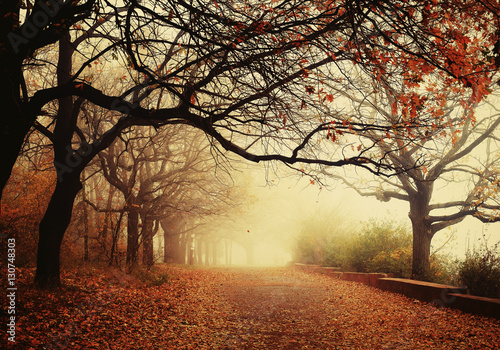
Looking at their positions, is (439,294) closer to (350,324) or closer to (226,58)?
(350,324)

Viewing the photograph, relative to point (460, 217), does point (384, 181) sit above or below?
above

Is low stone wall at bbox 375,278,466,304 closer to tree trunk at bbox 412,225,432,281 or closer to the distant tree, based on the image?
tree trunk at bbox 412,225,432,281

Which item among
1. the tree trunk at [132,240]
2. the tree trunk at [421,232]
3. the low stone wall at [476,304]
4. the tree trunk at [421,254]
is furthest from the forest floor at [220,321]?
the tree trunk at [421,232]

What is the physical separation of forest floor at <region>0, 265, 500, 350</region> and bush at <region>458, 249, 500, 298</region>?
1.49 m

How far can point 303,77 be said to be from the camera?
689cm

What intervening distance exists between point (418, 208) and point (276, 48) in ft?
34.4

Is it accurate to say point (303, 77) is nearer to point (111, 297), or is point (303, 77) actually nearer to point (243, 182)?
point (111, 297)

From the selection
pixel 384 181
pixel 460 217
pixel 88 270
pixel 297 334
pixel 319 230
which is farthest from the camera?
pixel 319 230

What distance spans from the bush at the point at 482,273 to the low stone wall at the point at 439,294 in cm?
56

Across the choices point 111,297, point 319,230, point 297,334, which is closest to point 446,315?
point 297,334

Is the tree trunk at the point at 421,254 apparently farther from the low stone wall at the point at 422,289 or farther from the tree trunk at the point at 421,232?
the low stone wall at the point at 422,289

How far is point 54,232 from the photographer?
814 centimetres

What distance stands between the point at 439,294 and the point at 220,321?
219 inches

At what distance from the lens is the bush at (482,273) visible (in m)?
8.79
